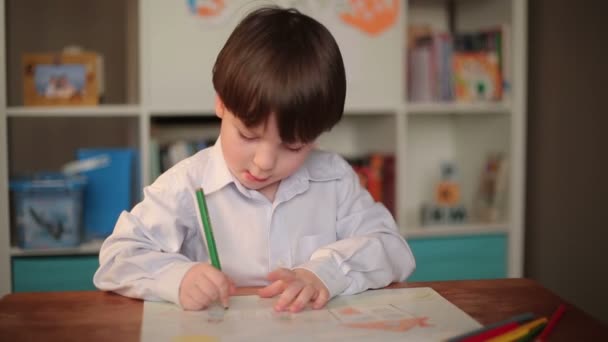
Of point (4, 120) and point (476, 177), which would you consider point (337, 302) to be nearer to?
point (4, 120)

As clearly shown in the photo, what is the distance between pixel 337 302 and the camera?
909 millimetres

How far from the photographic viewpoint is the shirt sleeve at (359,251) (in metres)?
0.97

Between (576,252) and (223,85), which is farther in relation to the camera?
(576,252)

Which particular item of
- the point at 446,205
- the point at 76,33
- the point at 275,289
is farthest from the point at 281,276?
the point at 76,33

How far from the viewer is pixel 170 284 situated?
89 centimetres

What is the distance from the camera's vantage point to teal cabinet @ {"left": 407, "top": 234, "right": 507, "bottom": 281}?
7.82ft

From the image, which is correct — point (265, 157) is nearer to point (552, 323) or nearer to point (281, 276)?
point (281, 276)

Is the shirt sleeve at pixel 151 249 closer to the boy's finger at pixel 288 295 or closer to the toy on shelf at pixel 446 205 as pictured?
the boy's finger at pixel 288 295

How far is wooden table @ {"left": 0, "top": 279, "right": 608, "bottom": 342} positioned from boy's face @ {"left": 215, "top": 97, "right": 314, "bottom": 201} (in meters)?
0.20

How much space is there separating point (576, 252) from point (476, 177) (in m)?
0.57

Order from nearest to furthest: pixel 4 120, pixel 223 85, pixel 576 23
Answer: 1. pixel 223 85
2. pixel 4 120
3. pixel 576 23

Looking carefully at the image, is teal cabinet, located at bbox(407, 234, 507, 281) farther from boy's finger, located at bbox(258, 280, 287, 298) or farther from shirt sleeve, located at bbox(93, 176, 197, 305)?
boy's finger, located at bbox(258, 280, 287, 298)

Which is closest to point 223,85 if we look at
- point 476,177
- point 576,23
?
point 576,23

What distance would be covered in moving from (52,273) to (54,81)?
2.02ft
